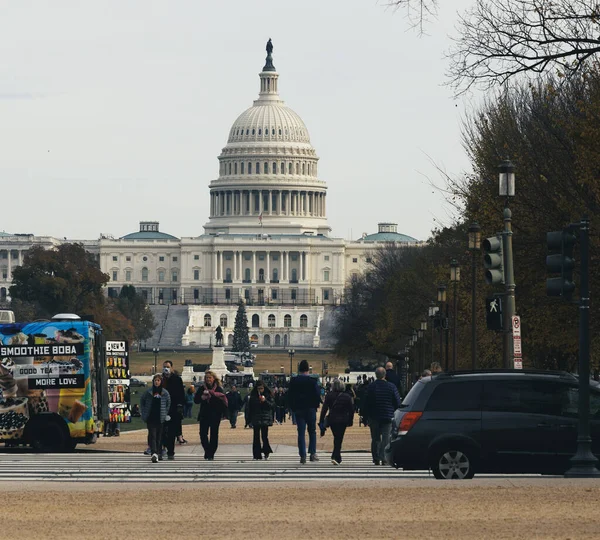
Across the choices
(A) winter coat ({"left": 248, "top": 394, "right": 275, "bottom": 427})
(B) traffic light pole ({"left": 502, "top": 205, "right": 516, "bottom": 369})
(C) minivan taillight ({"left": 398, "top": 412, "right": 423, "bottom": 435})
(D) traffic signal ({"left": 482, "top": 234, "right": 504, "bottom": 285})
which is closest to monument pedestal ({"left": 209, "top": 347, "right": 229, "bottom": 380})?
(A) winter coat ({"left": 248, "top": 394, "right": 275, "bottom": 427})

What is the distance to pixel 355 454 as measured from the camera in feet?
113

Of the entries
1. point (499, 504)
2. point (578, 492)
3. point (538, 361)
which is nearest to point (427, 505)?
point (499, 504)

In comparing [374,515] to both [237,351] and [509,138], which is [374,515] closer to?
[509,138]

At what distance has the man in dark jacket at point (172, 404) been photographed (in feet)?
103

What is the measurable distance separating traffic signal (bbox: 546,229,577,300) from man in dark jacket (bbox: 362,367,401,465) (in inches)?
252

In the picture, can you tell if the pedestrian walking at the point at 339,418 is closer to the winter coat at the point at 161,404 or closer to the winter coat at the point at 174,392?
the winter coat at the point at 161,404

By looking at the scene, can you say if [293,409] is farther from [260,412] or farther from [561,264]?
[561,264]

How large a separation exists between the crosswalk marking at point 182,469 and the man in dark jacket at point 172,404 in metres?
0.35

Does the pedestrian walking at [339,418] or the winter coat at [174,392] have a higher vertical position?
the winter coat at [174,392]

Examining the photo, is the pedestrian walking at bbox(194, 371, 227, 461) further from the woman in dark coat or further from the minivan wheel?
the minivan wheel

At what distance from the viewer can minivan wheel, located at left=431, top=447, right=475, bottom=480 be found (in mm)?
24547

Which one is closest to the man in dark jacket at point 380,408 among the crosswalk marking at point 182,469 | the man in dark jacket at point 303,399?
the crosswalk marking at point 182,469

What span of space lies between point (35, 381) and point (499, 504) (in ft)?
52.6

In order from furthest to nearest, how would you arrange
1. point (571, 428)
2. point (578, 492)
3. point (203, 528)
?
point (571, 428), point (578, 492), point (203, 528)
